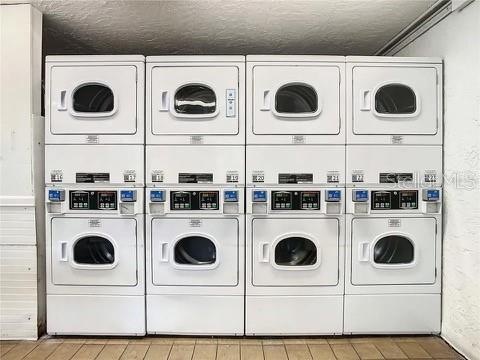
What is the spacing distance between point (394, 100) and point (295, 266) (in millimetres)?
1538

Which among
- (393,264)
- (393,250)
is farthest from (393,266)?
(393,250)

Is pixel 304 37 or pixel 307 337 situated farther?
pixel 304 37

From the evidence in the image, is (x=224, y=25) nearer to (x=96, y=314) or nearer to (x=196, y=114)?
(x=196, y=114)

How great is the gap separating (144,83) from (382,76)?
1808 millimetres

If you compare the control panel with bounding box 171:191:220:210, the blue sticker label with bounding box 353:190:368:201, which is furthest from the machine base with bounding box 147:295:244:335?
the blue sticker label with bounding box 353:190:368:201

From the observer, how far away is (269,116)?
2.49 m

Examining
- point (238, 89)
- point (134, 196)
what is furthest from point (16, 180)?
point (238, 89)

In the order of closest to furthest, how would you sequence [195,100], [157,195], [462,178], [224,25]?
[462,178]
[157,195]
[195,100]
[224,25]

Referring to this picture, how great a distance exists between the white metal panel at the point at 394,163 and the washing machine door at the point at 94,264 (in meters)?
1.73

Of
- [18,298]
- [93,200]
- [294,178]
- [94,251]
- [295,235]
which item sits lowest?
[18,298]

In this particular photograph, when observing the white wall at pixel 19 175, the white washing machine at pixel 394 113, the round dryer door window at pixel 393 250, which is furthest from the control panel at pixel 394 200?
the white wall at pixel 19 175

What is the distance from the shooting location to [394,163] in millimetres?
2514

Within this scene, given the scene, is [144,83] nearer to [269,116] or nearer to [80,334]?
[269,116]

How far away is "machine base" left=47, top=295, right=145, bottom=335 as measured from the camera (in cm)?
254
